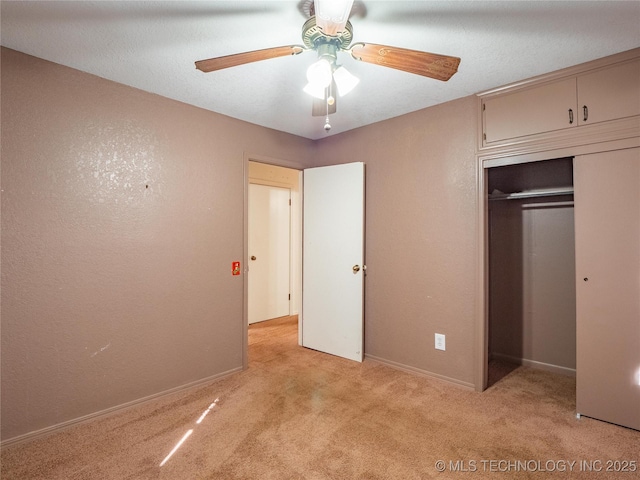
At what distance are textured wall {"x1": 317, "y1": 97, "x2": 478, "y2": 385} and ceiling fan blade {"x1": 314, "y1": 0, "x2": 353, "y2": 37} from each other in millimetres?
1693

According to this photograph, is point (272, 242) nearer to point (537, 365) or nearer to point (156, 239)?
point (156, 239)

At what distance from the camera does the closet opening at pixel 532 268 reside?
303cm

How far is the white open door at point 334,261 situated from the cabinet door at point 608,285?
1709mm

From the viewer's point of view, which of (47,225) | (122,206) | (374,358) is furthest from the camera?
(374,358)

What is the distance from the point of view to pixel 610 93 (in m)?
2.15

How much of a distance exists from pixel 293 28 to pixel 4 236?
6.67ft

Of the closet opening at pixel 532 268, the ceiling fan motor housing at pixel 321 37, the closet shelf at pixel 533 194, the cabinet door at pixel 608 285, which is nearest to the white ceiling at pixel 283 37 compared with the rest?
the ceiling fan motor housing at pixel 321 37

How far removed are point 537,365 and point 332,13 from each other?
11.0ft

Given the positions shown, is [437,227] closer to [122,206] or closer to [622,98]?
[622,98]

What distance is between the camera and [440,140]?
2910 mm

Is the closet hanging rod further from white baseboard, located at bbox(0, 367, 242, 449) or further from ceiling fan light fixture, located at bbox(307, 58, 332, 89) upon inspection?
white baseboard, located at bbox(0, 367, 242, 449)

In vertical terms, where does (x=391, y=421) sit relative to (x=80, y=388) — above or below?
below

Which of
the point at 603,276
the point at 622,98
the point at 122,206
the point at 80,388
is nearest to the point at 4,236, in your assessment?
the point at 122,206

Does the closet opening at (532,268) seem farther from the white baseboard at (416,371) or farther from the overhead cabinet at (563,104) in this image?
the overhead cabinet at (563,104)
